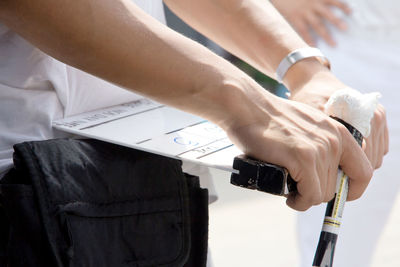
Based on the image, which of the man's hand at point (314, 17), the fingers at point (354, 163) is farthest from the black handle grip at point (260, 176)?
the man's hand at point (314, 17)

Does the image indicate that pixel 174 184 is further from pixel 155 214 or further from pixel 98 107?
pixel 98 107

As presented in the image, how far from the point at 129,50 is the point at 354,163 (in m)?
0.32

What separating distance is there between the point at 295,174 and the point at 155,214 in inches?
7.9

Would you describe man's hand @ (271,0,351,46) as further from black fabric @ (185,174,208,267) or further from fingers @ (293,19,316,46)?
black fabric @ (185,174,208,267)

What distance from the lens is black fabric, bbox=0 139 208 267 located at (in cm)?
68

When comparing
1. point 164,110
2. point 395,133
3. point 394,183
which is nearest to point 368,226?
point 394,183

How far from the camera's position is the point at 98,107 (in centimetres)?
90

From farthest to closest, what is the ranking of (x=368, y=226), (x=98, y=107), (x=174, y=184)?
(x=368, y=226) < (x=98, y=107) < (x=174, y=184)

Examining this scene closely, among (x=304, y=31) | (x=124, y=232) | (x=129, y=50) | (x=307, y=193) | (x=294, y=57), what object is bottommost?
(x=124, y=232)

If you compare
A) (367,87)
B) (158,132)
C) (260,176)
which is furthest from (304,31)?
(260,176)

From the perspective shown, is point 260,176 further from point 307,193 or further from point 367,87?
point 367,87

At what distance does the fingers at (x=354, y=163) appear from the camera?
749 mm

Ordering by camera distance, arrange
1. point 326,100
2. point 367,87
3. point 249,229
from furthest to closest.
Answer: point 249,229 → point 367,87 → point 326,100

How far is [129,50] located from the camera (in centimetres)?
67
